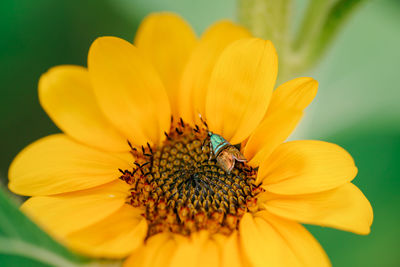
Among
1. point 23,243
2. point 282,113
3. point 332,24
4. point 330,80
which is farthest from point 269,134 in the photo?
point 330,80

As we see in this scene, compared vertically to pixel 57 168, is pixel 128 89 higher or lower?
higher

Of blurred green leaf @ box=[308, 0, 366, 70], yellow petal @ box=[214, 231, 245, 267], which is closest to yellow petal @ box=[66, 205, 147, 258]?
yellow petal @ box=[214, 231, 245, 267]

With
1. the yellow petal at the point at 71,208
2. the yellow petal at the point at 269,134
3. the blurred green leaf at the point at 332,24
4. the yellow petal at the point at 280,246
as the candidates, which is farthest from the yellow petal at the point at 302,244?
the blurred green leaf at the point at 332,24

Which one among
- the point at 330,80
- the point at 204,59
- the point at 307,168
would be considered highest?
the point at 204,59

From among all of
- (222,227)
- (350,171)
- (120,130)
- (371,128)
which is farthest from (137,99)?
(371,128)

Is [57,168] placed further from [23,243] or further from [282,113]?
[282,113]
